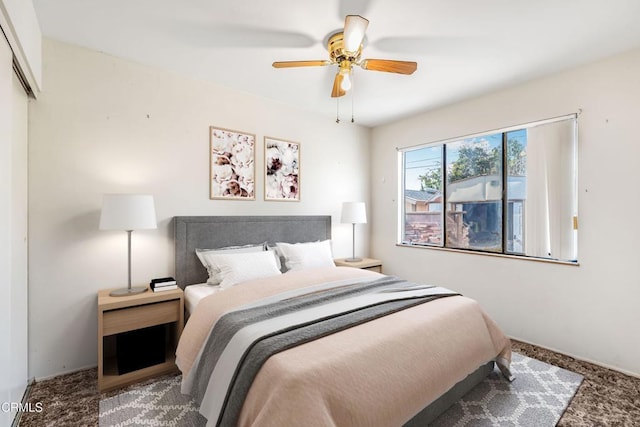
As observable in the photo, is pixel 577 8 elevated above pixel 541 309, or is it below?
above

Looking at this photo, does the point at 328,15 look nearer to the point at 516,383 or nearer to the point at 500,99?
the point at 500,99

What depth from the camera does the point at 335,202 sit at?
4141mm

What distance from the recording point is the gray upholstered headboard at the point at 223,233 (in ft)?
9.14

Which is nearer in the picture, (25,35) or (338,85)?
(25,35)

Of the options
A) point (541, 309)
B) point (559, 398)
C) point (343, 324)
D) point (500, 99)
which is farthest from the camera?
point (500, 99)

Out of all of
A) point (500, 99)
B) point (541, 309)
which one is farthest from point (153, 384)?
point (500, 99)

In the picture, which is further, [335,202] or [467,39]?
[335,202]

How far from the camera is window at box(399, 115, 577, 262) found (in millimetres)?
2758

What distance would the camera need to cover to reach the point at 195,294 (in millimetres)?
2477

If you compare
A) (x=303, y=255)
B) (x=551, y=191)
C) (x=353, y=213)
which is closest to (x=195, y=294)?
(x=303, y=255)

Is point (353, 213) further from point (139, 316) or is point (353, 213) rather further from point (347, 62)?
point (139, 316)

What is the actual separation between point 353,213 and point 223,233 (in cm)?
169

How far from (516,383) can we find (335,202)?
8.86 ft

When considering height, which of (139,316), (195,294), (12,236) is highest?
(12,236)
